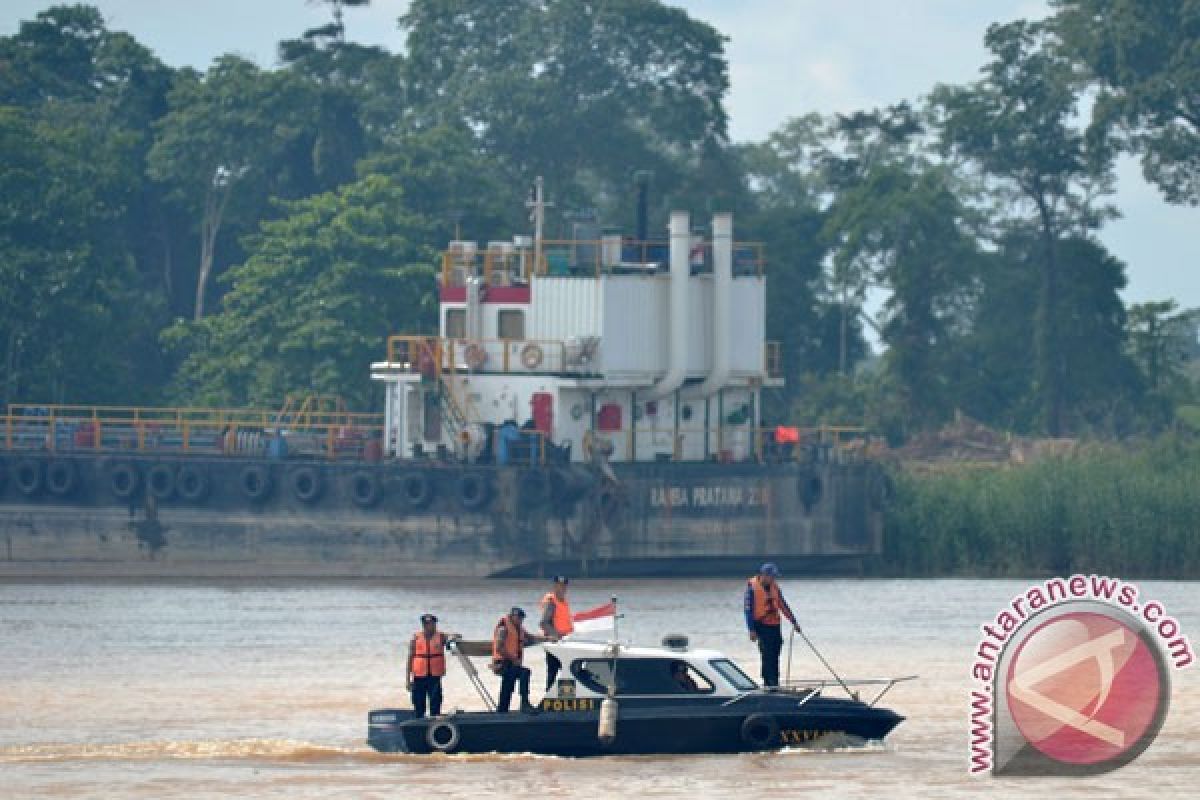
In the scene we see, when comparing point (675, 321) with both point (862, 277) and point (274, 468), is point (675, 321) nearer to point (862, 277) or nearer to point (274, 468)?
point (274, 468)

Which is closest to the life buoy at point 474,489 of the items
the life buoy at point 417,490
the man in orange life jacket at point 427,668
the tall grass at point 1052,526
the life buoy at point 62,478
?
the life buoy at point 417,490

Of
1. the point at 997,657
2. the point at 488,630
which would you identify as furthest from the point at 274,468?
the point at 997,657

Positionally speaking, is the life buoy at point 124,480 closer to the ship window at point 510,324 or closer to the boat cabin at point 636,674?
the ship window at point 510,324

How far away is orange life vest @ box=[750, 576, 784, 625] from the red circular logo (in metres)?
3.15

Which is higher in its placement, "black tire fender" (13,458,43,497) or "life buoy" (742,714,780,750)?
"black tire fender" (13,458,43,497)

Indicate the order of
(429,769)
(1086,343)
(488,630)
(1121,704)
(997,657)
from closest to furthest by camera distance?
1. (997,657)
2. (429,769)
3. (1121,704)
4. (488,630)
5. (1086,343)

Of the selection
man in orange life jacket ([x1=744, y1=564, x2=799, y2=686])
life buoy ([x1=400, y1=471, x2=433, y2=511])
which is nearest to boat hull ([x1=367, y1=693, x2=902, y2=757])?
man in orange life jacket ([x1=744, y1=564, x2=799, y2=686])

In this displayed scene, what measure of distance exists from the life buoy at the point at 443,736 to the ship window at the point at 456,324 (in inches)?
1193

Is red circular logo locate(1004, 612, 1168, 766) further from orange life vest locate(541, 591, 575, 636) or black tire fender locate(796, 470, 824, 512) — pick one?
black tire fender locate(796, 470, 824, 512)

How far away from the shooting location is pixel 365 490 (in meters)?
64.5

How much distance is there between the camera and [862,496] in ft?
219

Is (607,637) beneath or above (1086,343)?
beneath

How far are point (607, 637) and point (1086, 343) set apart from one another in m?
61.2

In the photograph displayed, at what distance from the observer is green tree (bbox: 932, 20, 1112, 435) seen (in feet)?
324
